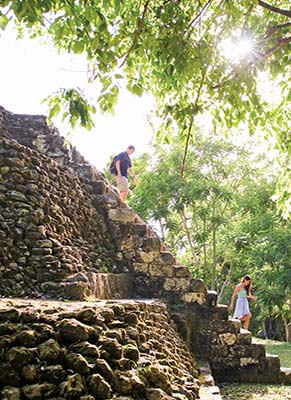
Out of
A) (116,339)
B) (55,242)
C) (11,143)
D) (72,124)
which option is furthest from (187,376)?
(11,143)

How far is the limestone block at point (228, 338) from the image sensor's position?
8.30 meters

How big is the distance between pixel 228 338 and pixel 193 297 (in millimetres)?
896

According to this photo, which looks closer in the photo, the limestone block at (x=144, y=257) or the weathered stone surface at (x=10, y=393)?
the weathered stone surface at (x=10, y=393)

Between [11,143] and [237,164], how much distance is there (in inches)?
512

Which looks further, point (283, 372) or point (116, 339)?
point (283, 372)

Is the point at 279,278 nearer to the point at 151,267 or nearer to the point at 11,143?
the point at 151,267

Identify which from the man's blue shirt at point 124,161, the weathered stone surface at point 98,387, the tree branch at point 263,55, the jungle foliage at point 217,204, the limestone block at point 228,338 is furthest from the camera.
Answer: the jungle foliage at point 217,204

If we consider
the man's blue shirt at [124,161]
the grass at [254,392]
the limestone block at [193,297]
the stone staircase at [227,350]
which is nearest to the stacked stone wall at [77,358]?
the grass at [254,392]

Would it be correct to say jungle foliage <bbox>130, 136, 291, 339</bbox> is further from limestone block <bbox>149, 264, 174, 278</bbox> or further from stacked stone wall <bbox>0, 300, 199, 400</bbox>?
stacked stone wall <bbox>0, 300, 199, 400</bbox>

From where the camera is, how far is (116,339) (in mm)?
3932

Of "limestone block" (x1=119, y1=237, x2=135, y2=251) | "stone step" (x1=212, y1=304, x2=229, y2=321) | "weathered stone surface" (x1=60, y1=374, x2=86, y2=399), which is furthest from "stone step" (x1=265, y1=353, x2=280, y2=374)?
"weathered stone surface" (x1=60, y1=374, x2=86, y2=399)

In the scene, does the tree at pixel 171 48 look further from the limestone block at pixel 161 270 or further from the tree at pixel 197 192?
the tree at pixel 197 192

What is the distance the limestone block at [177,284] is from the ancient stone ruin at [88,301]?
18mm

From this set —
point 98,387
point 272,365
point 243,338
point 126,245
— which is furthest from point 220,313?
point 98,387
